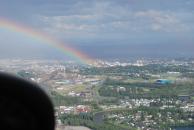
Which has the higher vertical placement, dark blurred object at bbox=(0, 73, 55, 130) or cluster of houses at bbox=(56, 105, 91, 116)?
dark blurred object at bbox=(0, 73, 55, 130)

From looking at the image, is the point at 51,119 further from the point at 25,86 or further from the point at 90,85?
the point at 90,85

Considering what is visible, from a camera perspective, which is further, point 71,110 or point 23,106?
point 71,110

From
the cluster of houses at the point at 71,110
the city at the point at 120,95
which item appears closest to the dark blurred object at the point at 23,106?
the city at the point at 120,95

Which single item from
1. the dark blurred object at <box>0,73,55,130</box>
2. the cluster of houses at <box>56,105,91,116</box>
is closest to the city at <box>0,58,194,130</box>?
the cluster of houses at <box>56,105,91,116</box>

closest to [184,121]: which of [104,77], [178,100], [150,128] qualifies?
[150,128]

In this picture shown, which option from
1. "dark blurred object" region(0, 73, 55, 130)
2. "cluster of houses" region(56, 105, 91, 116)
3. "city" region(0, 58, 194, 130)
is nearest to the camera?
"dark blurred object" region(0, 73, 55, 130)

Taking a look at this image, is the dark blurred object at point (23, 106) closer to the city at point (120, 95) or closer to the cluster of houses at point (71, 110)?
the city at point (120, 95)

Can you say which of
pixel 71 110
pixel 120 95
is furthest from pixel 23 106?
pixel 120 95

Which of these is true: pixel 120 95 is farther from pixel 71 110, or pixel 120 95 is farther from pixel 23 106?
pixel 23 106

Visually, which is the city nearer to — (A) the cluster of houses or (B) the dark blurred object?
(A) the cluster of houses
